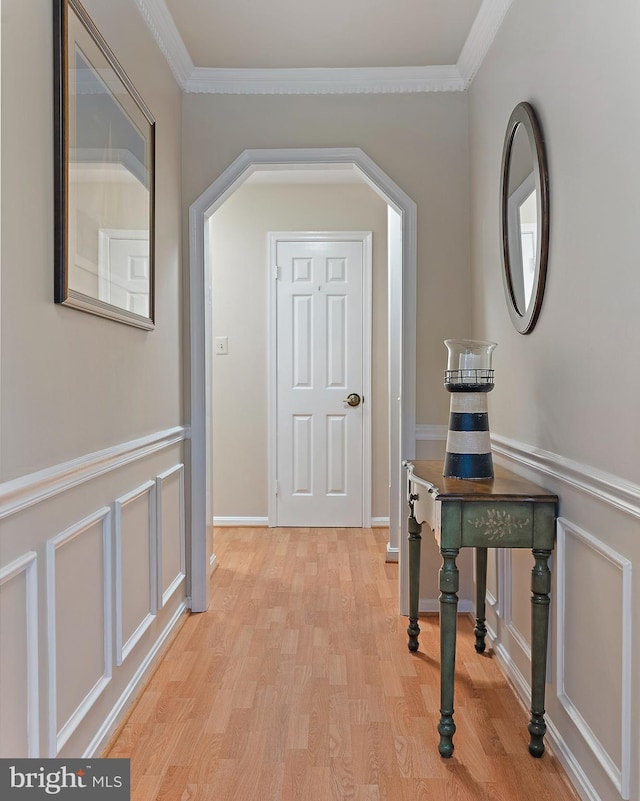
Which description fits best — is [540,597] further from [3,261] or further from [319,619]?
[3,261]

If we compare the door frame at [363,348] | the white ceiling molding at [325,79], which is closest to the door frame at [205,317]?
the white ceiling molding at [325,79]

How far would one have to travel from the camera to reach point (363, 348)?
4.68 metres

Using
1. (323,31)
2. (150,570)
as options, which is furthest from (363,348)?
(150,570)

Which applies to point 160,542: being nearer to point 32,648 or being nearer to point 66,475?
point 66,475

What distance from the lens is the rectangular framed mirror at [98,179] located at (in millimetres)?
1593

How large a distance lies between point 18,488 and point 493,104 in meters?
2.26

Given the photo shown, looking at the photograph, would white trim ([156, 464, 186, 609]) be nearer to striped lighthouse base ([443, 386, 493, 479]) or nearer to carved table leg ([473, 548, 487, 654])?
striped lighthouse base ([443, 386, 493, 479])

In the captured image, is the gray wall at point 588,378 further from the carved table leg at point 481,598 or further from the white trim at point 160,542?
the white trim at point 160,542

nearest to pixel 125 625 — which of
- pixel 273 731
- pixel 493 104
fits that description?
pixel 273 731

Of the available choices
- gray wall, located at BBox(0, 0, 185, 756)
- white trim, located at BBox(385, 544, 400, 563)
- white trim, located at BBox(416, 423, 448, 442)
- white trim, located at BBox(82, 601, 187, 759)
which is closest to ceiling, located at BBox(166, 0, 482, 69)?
gray wall, located at BBox(0, 0, 185, 756)

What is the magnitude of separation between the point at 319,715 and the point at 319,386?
282cm

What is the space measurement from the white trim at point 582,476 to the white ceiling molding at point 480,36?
1.58 metres

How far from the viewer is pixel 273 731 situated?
6.60ft

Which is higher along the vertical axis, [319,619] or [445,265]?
[445,265]
